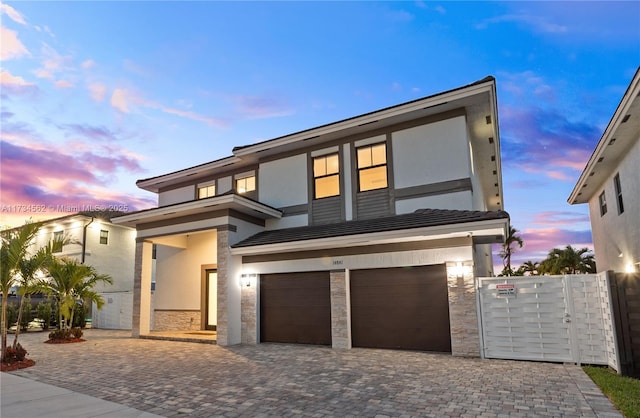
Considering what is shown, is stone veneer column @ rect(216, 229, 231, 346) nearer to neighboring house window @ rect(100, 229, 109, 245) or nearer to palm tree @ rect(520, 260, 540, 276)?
neighboring house window @ rect(100, 229, 109, 245)

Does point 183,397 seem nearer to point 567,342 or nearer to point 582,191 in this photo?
point 567,342

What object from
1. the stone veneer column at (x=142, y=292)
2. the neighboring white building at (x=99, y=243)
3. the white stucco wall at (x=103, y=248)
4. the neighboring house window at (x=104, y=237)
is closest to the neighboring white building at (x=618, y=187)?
the stone veneer column at (x=142, y=292)

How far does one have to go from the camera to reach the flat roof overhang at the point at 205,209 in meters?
12.2

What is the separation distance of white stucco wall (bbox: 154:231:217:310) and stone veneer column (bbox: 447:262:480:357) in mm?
10289

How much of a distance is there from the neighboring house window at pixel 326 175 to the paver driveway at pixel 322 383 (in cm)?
539

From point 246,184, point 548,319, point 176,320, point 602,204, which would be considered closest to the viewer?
point 548,319

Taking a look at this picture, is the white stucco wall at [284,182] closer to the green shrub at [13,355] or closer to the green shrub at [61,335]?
the green shrub at [13,355]

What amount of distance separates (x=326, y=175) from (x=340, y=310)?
487cm

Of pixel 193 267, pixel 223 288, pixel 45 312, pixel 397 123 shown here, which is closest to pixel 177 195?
pixel 193 267

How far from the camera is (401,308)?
10.4 meters

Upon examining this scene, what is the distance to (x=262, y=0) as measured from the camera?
1316 cm

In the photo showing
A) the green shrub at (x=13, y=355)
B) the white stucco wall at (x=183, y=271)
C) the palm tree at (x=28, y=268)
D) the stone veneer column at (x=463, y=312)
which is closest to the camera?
the green shrub at (x=13, y=355)

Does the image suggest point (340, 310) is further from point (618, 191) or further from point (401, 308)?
point (618, 191)

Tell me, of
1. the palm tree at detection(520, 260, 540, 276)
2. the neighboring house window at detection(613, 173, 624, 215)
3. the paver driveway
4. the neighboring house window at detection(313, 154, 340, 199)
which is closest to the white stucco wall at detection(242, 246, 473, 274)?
the paver driveway
